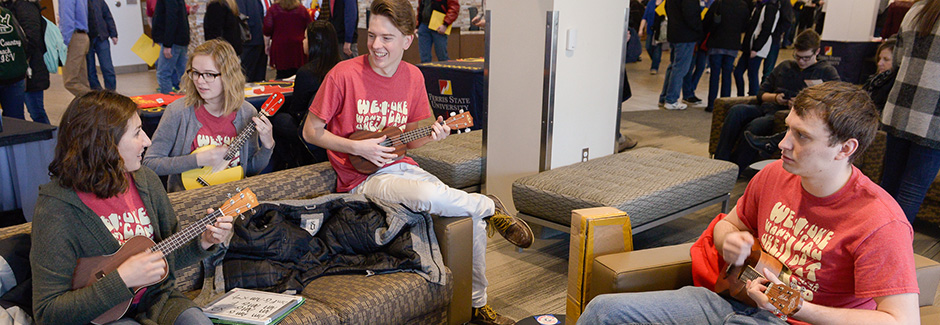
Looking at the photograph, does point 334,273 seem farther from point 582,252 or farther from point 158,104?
point 158,104

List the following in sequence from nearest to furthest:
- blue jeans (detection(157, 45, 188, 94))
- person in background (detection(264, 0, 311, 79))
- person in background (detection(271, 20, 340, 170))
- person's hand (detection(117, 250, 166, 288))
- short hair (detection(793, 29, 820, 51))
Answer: person's hand (detection(117, 250, 166, 288)) → person in background (detection(271, 20, 340, 170)) → short hair (detection(793, 29, 820, 51)) → person in background (detection(264, 0, 311, 79)) → blue jeans (detection(157, 45, 188, 94))

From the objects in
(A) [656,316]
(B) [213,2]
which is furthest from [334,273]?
(B) [213,2]

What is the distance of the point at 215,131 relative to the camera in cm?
276

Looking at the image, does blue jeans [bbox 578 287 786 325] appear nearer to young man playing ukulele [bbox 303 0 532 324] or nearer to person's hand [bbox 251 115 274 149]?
young man playing ukulele [bbox 303 0 532 324]

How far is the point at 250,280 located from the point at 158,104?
2165 mm

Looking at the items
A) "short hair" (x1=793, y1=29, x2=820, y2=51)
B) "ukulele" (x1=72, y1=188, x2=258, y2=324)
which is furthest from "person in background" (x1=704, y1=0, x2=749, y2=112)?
"ukulele" (x1=72, y1=188, x2=258, y2=324)

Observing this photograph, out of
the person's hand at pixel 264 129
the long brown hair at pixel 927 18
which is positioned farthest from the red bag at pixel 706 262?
the person's hand at pixel 264 129

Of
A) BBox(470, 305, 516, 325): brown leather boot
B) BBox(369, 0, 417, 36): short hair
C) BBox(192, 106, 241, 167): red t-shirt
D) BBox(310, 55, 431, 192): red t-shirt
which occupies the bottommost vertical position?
BBox(470, 305, 516, 325): brown leather boot

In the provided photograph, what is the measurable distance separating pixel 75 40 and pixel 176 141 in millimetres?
5096

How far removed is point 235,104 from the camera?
277 centimetres

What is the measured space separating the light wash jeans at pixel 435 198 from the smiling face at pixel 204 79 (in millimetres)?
683

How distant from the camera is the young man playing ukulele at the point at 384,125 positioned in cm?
263

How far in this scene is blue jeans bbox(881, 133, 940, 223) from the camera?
295 centimetres

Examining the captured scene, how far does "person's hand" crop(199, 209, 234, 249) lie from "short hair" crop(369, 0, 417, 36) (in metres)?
1.08
